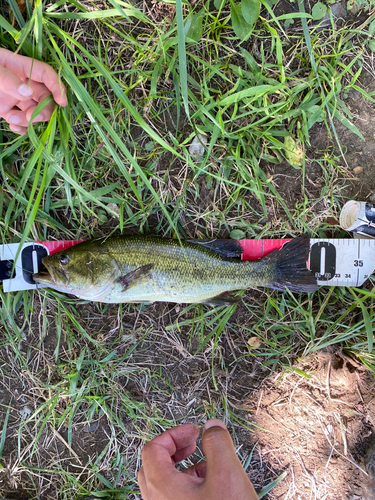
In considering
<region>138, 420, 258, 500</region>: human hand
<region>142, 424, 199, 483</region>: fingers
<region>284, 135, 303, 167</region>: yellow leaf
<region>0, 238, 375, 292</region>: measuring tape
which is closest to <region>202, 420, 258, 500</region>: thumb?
<region>138, 420, 258, 500</region>: human hand

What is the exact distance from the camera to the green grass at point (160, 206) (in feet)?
10.4

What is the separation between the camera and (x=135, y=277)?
3.15 m

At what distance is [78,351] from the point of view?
3.55 metres

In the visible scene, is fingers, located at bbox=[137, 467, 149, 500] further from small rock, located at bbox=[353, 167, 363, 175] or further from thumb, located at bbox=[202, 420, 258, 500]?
small rock, located at bbox=[353, 167, 363, 175]

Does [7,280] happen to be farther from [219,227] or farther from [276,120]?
[276,120]

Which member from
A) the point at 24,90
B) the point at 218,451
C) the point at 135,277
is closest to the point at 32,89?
the point at 24,90

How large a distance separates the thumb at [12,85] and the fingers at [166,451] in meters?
2.85

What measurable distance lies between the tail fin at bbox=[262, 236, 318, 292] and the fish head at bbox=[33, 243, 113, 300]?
1623mm

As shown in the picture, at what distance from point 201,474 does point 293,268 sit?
1.98 m

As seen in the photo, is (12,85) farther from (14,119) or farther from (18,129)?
(18,129)

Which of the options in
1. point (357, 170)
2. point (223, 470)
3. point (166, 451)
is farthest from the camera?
point (357, 170)

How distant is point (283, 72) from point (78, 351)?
354 centimetres

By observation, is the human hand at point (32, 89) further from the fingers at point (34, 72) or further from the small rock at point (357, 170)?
the small rock at point (357, 170)

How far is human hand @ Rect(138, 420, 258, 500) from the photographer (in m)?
1.98
